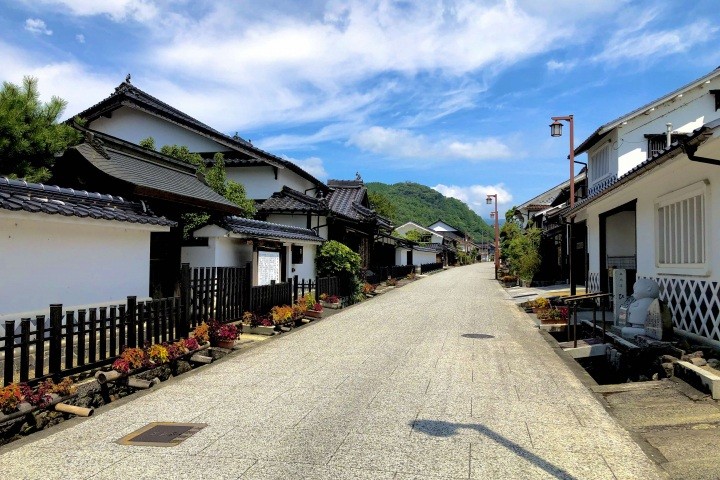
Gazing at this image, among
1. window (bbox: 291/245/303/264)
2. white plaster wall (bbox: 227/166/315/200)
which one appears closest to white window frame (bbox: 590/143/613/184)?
window (bbox: 291/245/303/264)

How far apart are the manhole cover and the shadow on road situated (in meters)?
2.54

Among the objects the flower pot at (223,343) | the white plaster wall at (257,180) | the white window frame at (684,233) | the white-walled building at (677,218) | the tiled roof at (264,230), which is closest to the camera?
the white-walled building at (677,218)

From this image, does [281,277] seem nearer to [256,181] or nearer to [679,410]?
[256,181]

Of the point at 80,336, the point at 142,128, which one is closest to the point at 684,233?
the point at 80,336

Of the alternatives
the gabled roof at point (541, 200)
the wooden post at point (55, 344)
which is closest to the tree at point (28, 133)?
the wooden post at point (55, 344)

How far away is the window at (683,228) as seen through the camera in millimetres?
9281

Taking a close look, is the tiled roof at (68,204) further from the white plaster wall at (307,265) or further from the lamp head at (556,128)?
the lamp head at (556,128)

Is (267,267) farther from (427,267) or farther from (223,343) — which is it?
(427,267)

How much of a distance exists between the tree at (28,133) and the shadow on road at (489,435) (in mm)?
13204

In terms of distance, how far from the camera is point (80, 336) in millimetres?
7055

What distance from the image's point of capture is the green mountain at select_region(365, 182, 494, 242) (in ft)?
465

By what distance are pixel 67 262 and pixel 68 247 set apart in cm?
27

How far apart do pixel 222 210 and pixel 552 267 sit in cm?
2741

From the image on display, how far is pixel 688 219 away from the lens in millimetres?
9883
